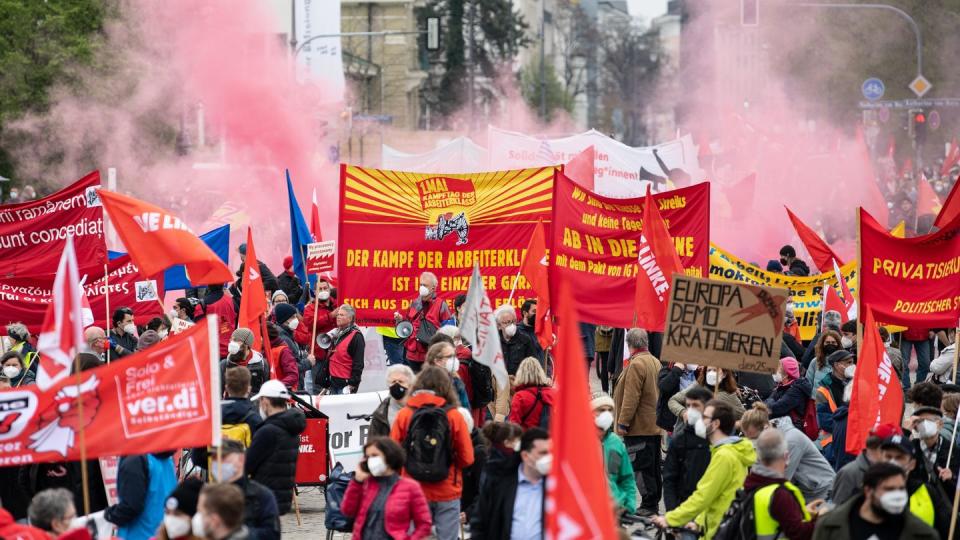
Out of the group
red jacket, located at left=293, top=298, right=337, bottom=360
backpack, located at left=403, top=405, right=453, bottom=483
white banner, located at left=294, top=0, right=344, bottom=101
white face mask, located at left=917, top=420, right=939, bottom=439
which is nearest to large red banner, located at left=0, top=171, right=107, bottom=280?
red jacket, located at left=293, top=298, right=337, bottom=360

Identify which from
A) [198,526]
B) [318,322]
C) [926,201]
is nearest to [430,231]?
[318,322]

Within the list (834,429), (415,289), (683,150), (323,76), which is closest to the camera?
(834,429)

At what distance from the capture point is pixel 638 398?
12.9 meters

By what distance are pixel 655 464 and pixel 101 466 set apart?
4624mm

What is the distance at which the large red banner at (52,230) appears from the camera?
46.8ft

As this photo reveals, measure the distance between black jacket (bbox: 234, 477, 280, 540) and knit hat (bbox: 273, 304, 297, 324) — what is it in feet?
26.0

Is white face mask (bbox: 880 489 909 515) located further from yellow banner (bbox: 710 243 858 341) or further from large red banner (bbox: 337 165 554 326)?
yellow banner (bbox: 710 243 858 341)

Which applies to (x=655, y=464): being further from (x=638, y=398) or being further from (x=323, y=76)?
(x=323, y=76)

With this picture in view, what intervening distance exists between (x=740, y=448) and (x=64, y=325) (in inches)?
151

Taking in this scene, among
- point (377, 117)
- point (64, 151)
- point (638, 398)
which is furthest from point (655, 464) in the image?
point (377, 117)

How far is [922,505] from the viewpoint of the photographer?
27.8 feet

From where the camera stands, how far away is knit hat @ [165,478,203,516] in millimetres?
8000

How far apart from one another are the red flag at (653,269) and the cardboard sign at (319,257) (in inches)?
194

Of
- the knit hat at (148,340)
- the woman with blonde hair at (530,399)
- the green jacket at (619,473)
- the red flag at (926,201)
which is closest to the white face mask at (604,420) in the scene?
the green jacket at (619,473)
